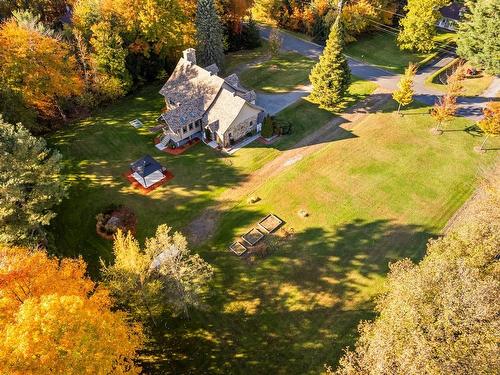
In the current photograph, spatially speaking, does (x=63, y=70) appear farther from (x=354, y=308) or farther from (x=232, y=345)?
(x=354, y=308)

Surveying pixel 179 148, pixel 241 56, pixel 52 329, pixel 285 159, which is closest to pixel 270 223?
pixel 285 159

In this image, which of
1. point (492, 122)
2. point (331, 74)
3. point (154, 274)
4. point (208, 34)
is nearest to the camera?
point (154, 274)

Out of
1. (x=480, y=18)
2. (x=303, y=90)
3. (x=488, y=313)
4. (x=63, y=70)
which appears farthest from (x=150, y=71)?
(x=488, y=313)

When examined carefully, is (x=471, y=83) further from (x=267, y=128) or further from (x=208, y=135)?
(x=208, y=135)

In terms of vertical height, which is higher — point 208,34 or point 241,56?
point 208,34

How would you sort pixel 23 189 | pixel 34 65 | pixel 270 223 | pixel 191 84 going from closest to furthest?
pixel 23 189 → pixel 270 223 → pixel 34 65 → pixel 191 84

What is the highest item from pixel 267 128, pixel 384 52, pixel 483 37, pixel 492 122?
pixel 483 37

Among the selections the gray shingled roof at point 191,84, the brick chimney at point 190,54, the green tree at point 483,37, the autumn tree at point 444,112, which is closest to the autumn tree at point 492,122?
the autumn tree at point 444,112
